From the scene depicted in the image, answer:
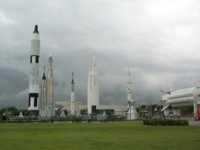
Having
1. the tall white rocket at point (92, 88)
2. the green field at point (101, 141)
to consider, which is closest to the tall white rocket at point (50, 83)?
the tall white rocket at point (92, 88)

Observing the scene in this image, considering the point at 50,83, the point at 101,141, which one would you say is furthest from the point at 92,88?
the point at 101,141

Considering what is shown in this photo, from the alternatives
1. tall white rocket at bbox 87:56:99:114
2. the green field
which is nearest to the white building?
tall white rocket at bbox 87:56:99:114

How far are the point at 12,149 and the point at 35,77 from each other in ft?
361

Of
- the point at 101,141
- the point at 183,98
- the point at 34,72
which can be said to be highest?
the point at 34,72

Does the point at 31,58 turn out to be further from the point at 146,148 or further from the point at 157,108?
the point at 146,148

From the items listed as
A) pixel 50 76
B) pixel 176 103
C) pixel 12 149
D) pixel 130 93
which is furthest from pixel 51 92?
pixel 12 149

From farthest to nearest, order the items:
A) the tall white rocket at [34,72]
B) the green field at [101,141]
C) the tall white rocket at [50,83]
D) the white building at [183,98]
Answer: the tall white rocket at [50,83] < the white building at [183,98] < the tall white rocket at [34,72] < the green field at [101,141]

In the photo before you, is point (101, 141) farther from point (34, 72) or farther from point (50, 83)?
point (50, 83)

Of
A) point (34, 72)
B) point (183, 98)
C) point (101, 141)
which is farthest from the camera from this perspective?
point (183, 98)

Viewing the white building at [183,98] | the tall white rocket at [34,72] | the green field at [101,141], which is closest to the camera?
the green field at [101,141]

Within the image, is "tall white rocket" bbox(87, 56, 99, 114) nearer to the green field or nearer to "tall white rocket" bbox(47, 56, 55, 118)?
"tall white rocket" bbox(47, 56, 55, 118)

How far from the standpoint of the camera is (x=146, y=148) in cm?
2362

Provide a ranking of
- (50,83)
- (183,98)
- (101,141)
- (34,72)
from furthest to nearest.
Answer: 1. (50,83)
2. (183,98)
3. (34,72)
4. (101,141)

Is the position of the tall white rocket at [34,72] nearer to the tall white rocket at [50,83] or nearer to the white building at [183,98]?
the tall white rocket at [50,83]
